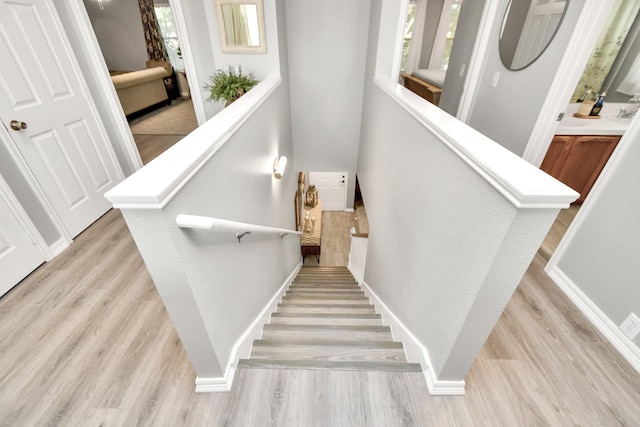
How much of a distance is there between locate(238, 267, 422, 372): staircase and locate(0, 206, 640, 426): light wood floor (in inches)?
2.2

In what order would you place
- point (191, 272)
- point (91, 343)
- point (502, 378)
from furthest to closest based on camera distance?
point (91, 343) < point (502, 378) < point (191, 272)

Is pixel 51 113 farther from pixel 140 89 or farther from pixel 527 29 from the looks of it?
pixel 140 89

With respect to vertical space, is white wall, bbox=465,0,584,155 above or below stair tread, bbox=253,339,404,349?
above

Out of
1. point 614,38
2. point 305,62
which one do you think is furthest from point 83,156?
point 614,38

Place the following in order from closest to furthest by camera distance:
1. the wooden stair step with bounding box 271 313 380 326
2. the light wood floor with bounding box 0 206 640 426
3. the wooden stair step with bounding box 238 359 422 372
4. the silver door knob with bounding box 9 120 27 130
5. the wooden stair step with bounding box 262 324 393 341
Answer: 1. the light wood floor with bounding box 0 206 640 426
2. the wooden stair step with bounding box 238 359 422 372
3. the wooden stair step with bounding box 262 324 393 341
4. the silver door knob with bounding box 9 120 27 130
5. the wooden stair step with bounding box 271 313 380 326

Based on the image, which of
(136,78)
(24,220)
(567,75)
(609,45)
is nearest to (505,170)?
(567,75)

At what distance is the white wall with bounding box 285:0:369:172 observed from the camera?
309cm

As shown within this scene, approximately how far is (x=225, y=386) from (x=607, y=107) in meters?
4.08

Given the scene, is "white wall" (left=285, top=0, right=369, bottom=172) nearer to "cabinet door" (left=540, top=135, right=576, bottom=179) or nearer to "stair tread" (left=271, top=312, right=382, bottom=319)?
"cabinet door" (left=540, top=135, right=576, bottom=179)

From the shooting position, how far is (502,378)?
1.33 meters

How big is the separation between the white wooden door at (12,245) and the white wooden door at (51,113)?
0.85ft

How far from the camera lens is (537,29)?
6.33 ft

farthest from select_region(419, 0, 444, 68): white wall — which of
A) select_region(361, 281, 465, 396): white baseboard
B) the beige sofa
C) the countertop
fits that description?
select_region(361, 281, 465, 396): white baseboard

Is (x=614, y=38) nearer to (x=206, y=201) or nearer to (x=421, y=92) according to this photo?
(x=421, y=92)
